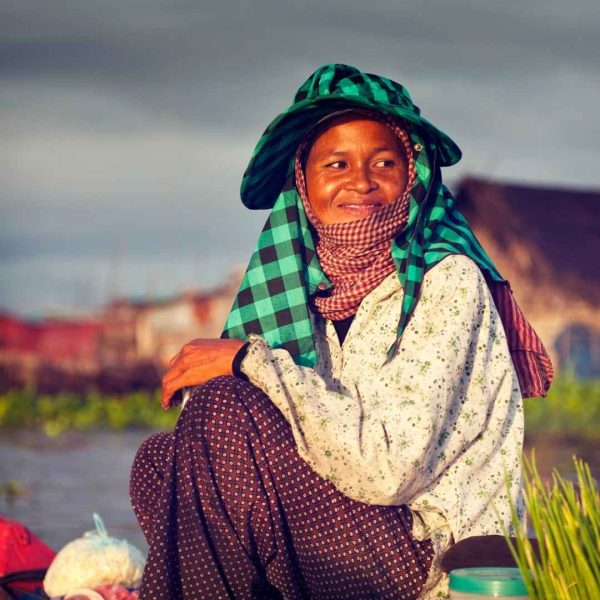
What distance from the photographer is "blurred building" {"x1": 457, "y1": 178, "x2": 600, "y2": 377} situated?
17578mm

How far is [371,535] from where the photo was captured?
9.36 ft

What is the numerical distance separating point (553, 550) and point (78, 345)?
912 inches

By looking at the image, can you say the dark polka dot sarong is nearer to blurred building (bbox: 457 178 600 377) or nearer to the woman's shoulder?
the woman's shoulder

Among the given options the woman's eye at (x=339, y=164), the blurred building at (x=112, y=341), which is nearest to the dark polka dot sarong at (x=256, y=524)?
the woman's eye at (x=339, y=164)

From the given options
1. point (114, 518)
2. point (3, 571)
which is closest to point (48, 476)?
point (114, 518)

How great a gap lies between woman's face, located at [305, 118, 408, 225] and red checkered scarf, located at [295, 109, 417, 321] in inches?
1.0

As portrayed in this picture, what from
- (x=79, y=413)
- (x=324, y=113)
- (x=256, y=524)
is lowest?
(x=79, y=413)

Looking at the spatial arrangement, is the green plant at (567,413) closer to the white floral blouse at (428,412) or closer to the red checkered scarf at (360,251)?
the red checkered scarf at (360,251)

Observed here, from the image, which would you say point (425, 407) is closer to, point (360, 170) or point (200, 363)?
point (200, 363)

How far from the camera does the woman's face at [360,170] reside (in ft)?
10.8

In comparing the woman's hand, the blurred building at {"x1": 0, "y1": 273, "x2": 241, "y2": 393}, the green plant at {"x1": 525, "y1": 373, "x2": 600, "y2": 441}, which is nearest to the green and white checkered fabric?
the woman's hand

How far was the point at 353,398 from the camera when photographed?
2.93 meters

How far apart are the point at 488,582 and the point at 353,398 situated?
2.79 feet

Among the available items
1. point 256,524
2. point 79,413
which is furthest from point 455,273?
point 79,413
